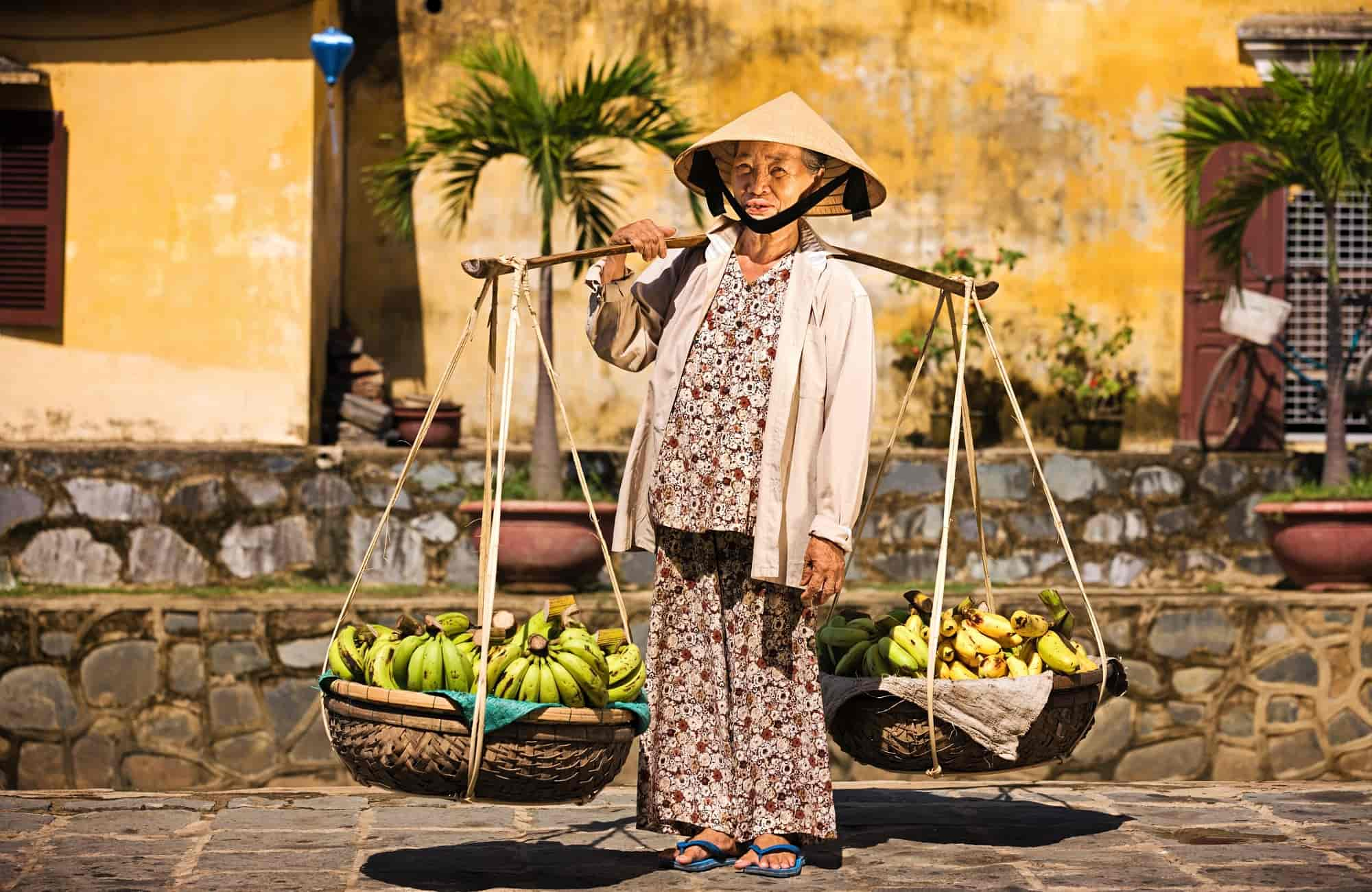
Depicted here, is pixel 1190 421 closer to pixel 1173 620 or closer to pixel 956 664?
pixel 1173 620

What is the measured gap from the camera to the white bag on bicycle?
9.26m

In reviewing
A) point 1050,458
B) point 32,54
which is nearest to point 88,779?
point 32,54

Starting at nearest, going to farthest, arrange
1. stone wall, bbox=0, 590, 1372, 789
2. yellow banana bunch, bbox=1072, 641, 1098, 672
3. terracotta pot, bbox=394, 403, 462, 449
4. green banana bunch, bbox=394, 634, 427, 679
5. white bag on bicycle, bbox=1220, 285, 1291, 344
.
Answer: green banana bunch, bbox=394, 634, 427, 679 < yellow banana bunch, bbox=1072, 641, 1098, 672 < stone wall, bbox=0, 590, 1372, 789 < terracotta pot, bbox=394, 403, 462, 449 < white bag on bicycle, bbox=1220, 285, 1291, 344

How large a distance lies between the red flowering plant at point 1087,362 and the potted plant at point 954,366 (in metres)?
0.25

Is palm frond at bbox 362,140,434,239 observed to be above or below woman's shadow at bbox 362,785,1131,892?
above

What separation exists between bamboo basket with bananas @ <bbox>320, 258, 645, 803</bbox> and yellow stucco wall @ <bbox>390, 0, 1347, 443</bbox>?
563 centimetres

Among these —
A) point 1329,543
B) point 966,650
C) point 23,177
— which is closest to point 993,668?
point 966,650

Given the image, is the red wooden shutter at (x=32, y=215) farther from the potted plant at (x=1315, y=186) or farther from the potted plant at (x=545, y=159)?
the potted plant at (x=1315, y=186)

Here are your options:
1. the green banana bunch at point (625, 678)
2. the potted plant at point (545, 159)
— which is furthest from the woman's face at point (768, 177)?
the potted plant at point (545, 159)

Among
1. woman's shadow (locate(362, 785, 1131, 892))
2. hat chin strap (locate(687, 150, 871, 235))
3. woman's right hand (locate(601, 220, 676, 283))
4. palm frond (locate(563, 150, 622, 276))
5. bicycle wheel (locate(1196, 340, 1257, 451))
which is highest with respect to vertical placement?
palm frond (locate(563, 150, 622, 276))

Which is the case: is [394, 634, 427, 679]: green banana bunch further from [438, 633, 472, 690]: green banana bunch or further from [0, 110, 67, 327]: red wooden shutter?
[0, 110, 67, 327]: red wooden shutter

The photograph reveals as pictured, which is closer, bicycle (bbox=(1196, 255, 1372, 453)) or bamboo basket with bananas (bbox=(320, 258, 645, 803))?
bamboo basket with bananas (bbox=(320, 258, 645, 803))

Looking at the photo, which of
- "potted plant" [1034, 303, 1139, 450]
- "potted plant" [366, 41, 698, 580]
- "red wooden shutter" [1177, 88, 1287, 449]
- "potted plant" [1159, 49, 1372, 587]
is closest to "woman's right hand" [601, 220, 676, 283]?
"potted plant" [366, 41, 698, 580]

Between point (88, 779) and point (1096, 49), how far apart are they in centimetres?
654
